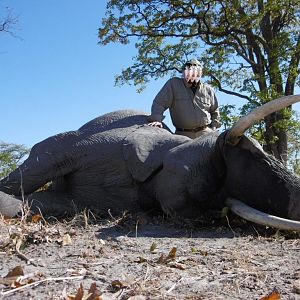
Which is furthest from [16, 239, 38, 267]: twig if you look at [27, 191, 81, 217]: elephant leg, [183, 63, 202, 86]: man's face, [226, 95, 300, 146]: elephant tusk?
[183, 63, 202, 86]: man's face


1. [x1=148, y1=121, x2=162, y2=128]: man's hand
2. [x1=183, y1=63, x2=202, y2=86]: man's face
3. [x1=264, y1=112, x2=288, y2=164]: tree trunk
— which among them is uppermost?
[x1=183, y1=63, x2=202, y2=86]: man's face

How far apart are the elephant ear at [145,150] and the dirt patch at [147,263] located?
2.69 ft

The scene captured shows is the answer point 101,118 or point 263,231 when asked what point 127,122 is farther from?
point 263,231

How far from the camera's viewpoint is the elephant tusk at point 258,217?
3652mm

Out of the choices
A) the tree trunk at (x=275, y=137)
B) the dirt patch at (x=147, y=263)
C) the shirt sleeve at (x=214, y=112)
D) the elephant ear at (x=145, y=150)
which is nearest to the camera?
the dirt patch at (x=147, y=263)

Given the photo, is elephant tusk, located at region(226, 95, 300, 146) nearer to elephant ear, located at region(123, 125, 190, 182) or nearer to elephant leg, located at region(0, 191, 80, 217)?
elephant ear, located at region(123, 125, 190, 182)

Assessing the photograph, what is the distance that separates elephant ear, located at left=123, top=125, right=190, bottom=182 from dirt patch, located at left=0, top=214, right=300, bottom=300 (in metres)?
0.82

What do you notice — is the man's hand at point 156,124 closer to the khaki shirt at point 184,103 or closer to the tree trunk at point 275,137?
the khaki shirt at point 184,103

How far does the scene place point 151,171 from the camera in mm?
4520

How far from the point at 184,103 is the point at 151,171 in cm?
145

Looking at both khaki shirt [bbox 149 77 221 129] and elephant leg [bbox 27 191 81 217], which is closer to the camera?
elephant leg [bbox 27 191 81 217]

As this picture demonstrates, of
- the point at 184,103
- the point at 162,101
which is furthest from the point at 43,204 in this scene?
the point at 184,103

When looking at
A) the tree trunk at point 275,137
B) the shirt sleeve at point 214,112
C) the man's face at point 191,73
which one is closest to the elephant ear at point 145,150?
the man's face at point 191,73

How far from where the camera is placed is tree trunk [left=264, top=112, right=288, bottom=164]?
1465 centimetres
